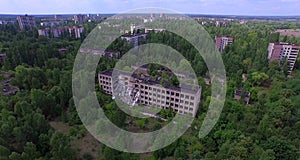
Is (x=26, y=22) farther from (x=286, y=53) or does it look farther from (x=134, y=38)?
(x=286, y=53)

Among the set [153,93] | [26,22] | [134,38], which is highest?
[26,22]

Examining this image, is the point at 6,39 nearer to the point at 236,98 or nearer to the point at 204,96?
the point at 204,96

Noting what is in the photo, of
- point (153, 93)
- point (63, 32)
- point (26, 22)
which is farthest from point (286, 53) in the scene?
Answer: point (26, 22)

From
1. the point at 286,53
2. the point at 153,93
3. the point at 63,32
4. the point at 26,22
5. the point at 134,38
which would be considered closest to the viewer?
the point at 153,93

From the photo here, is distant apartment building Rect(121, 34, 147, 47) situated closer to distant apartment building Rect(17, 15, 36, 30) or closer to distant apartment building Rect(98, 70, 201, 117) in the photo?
distant apartment building Rect(98, 70, 201, 117)

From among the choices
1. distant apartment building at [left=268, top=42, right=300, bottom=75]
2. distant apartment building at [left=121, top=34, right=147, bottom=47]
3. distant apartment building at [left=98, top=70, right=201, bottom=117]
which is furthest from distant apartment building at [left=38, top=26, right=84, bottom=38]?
distant apartment building at [left=268, top=42, right=300, bottom=75]

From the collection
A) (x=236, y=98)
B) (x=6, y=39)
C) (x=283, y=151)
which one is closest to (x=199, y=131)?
(x=283, y=151)
